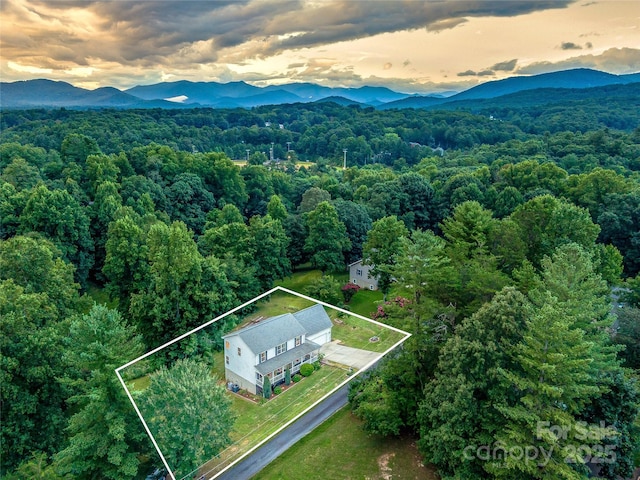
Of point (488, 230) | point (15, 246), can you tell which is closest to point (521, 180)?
point (488, 230)

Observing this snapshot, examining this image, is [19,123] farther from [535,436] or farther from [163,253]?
[535,436]

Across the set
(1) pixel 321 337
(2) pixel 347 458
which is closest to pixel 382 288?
(2) pixel 347 458

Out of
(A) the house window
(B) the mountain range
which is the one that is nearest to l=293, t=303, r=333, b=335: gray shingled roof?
(A) the house window

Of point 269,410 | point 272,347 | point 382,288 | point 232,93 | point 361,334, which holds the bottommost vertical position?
point 382,288

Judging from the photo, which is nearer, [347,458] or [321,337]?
[321,337]

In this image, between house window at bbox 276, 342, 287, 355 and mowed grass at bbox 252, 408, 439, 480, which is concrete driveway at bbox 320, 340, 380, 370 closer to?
house window at bbox 276, 342, 287, 355

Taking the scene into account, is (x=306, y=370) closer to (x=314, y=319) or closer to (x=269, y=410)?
(x=269, y=410)

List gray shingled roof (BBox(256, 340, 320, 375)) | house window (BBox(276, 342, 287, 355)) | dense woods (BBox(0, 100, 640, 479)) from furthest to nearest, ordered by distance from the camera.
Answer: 1. dense woods (BBox(0, 100, 640, 479))
2. house window (BBox(276, 342, 287, 355))
3. gray shingled roof (BBox(256, 340, 320, 375))
